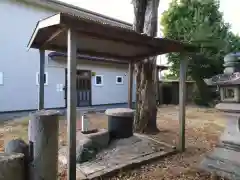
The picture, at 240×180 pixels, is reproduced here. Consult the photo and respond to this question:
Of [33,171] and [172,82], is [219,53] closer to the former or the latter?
[172,82]

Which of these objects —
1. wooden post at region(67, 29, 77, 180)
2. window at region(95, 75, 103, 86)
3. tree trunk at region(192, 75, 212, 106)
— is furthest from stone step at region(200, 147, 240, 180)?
tree trunk at region(192, 75, 212, 106)

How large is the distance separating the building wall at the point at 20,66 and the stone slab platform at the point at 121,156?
5.97m

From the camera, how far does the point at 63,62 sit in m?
10.3

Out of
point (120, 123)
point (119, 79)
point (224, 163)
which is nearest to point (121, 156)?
point (120, 123)

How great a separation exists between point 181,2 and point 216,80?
43.9ft

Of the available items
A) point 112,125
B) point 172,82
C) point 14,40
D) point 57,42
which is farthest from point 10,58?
point 172,82

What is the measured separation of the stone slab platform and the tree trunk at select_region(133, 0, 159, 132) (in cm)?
109

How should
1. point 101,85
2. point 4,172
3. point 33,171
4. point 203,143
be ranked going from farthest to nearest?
point 101,85 < point 203,143 < point 33,171 < point 4,172

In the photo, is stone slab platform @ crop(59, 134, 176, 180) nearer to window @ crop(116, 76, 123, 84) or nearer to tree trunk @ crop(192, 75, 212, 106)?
window @ crop(116, 76, 123, 84)

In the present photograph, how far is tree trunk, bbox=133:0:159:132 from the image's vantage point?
223 inches

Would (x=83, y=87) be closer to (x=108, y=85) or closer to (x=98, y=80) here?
(x=98, y=80)

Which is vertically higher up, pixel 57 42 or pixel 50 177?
pixel 57 42

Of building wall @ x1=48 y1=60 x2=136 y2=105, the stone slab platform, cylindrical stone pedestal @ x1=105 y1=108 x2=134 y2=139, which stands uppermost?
building wall @ x1=48 y1=60 x2=136 y2=105

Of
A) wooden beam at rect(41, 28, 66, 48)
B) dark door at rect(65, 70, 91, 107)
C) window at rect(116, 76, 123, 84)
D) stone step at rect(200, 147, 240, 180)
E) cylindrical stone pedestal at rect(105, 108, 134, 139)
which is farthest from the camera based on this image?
window at rect(116, 76, 123, 84)
